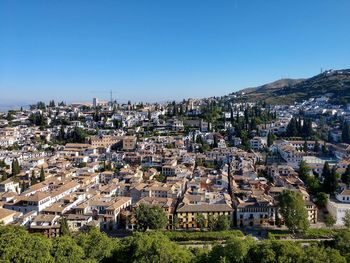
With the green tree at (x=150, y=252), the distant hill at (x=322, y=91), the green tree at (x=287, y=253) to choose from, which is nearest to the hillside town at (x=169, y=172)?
the green tree at (x=150, y=252)

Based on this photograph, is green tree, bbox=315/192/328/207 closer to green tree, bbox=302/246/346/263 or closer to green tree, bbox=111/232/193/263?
green tree, bbox=302/246/346/263

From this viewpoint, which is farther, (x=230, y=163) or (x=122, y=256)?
(x=230, y=163)

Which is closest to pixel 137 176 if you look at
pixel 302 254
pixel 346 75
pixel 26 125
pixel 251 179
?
pixel 251 179

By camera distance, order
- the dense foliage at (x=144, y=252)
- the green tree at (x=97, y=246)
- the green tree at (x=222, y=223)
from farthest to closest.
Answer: the green tree at (x=222, y=223), the green tree at (x=97, y=246), the dense foliage at (x=144, y=252)

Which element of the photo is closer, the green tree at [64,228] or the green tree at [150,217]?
the green tree at [64,228]

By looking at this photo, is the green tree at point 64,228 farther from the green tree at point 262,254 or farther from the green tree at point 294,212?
the green tree at point 294,212

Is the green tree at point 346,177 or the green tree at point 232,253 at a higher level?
the green tree at point 232,253

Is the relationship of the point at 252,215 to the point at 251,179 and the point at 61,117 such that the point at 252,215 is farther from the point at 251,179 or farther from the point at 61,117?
the point at 61,117
